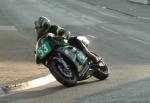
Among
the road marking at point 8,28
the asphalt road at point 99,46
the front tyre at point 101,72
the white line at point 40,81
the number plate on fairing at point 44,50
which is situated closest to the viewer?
the asphalt road at point 99,46

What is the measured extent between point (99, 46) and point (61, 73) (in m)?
10.3

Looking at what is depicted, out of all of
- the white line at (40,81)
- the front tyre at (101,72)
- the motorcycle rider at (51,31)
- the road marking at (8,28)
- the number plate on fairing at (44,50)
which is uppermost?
the motorcycle rider at (51,31)

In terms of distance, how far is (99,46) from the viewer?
22.1 metres

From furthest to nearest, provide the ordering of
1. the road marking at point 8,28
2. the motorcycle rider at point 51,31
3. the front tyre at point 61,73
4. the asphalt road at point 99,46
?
1. the road marking at point 8,28
2. the motorcycle rider at point 51,31
3. the front tyre at point 61,73
4. the asphalt road at point 99,46

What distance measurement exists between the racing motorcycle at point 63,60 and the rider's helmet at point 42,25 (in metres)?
0.18

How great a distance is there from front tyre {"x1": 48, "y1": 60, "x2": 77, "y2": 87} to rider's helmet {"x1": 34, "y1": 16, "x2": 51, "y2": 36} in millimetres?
731

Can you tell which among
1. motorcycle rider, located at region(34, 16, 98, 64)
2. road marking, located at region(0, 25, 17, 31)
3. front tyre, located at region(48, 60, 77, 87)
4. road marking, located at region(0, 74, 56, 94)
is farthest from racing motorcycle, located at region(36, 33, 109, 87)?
road marking, located at region(0, 25, 17, 31)

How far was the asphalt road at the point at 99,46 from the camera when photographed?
10.6 m

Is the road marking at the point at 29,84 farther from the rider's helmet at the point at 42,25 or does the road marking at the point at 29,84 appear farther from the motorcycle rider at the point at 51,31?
the rider's helmet at the point at 42,25

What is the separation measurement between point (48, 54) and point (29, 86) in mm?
973

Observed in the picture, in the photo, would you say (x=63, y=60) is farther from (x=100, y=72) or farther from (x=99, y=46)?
(x=99, y=46)

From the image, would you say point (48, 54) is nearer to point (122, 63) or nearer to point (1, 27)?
point (122, 63)

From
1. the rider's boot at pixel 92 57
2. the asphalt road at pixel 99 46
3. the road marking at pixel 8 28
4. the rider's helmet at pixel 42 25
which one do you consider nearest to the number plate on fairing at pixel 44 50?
the rider's helmet at pixel 42 25

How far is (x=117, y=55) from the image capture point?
19.0 meters
